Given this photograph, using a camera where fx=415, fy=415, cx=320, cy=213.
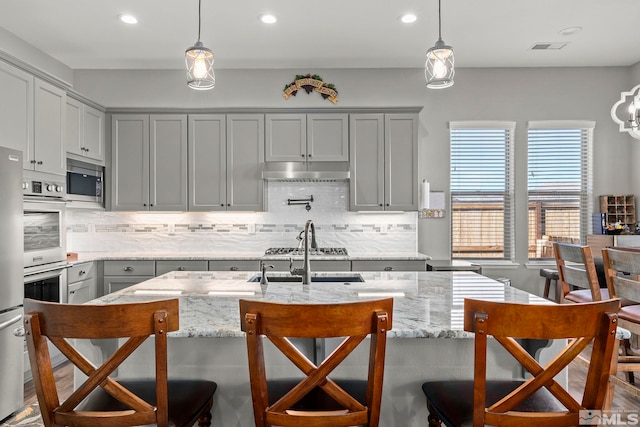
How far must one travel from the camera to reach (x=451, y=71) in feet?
7.43

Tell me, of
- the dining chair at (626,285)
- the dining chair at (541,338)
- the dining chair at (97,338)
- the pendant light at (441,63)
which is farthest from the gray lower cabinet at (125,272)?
the dining chair at (626,285)

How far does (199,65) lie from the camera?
90.4 inches

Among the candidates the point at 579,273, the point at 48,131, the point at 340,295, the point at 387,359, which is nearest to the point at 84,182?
the point at 48,131

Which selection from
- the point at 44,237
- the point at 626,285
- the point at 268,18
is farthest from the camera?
the point at 268,18

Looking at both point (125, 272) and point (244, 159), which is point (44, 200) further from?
point (244, 159)

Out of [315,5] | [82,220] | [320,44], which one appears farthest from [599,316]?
[82,220]

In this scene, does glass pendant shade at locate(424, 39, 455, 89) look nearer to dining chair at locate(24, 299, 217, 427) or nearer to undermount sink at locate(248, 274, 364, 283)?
undermount sink at locate(248, 274, 364, 283)

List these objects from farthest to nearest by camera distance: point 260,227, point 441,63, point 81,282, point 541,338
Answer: point 260,227 → point 81,282 → point 441,63 → point 541,338

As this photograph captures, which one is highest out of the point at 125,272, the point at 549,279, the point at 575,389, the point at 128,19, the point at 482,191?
the point at 128,19

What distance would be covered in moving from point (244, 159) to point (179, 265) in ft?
4.20

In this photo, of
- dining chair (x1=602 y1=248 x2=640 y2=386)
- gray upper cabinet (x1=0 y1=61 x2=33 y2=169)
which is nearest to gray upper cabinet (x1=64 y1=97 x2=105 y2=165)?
gray upper cabinet (x1=0 y1=61 x2=33 y2=169)

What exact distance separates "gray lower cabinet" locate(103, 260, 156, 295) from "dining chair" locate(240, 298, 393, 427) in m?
3.27

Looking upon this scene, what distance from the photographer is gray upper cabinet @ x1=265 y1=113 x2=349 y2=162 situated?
14.5 feet

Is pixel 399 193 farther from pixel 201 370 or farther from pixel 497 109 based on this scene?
pixel 201 370
